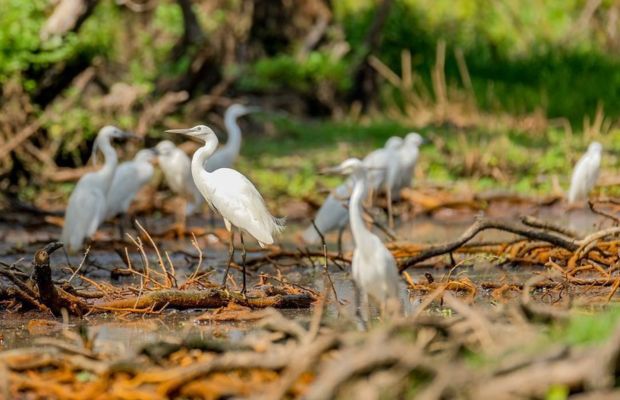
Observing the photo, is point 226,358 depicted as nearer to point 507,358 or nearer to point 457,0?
point 507,358

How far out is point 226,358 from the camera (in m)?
4.80

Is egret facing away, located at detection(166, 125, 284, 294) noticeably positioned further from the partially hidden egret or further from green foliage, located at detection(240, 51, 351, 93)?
green foliage, located at detection(240, 51, 351, 93)

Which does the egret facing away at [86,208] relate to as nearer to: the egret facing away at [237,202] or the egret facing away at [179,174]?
the egret facing away at [179,174]

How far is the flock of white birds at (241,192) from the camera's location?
6438 mm

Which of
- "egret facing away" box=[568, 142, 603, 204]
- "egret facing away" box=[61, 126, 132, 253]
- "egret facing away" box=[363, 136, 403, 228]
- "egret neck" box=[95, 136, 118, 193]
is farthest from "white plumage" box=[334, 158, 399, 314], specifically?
"egret facing away" box=[568, 142, 603, 204]

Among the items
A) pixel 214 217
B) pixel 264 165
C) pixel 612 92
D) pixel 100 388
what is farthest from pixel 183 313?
pixel 612 92

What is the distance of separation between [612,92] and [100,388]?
65.7 feet

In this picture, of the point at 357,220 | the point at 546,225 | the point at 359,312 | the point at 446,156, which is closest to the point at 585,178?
the point at 446,156

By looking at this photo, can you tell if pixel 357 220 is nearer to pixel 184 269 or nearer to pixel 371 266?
pixel 371 266

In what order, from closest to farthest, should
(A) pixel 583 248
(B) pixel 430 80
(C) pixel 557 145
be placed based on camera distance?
(A) pixel 583 248, (C) pixel 557 145, (B) pixel 430 80

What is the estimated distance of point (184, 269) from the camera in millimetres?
10148

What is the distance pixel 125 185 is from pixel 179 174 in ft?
3.86

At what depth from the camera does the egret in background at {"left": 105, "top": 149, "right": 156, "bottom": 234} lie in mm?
12516

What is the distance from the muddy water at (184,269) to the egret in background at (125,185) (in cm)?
66
